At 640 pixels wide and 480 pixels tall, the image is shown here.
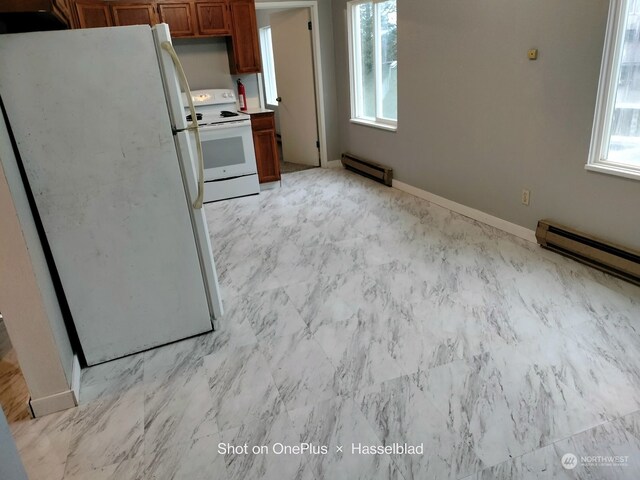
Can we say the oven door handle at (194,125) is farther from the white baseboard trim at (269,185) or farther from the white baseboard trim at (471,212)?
the white baseboard trim at (269,185)

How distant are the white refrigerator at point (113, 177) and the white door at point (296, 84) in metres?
3.88

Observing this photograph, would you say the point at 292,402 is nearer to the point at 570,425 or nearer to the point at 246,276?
the point at 570,425

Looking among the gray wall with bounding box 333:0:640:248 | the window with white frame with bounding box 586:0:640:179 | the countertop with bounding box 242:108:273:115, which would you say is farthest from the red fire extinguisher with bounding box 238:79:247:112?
the window with white frame with bounding box 586:0:640:179

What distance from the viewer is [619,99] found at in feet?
8.93

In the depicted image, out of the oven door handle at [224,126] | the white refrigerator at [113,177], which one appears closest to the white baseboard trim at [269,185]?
the oven door handle at [224,126]

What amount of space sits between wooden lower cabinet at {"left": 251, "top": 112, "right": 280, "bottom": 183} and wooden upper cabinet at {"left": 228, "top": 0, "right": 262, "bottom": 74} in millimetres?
639

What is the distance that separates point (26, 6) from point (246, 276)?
6.35 ft

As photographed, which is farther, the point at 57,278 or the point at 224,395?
the point at 57,278

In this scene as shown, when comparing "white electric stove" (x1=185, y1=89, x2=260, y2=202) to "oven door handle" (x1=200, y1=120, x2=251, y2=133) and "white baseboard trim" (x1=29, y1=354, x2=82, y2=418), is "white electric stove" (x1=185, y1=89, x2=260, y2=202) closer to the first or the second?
"oven door handle" (x1=200, y1=120, x2=251, y2=133)

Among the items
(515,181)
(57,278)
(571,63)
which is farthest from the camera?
(515,181)

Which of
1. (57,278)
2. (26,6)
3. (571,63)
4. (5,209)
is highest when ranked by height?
(26,6)

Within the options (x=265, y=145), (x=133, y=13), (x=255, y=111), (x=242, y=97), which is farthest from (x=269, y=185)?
(x=133, y=13)

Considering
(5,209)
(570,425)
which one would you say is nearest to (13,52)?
(5,209)

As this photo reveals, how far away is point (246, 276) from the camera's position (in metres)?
3.20
